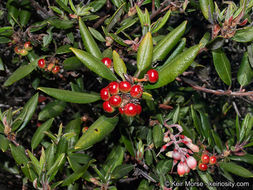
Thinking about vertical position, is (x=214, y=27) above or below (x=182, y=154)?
above

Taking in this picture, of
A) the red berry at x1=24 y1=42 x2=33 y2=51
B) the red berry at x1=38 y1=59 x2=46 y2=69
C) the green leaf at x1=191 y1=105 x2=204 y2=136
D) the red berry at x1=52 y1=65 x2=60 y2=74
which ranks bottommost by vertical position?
the green leaf at x1=191 y1=105 x2=204 y2=136

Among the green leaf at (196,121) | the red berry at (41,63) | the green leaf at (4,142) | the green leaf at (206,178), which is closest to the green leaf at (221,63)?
the green leaf at (196,121)

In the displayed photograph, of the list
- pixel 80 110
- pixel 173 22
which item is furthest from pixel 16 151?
pixel 173 22

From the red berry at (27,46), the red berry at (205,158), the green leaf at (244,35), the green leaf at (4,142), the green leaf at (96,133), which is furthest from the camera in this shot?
the red berry at (27,46)

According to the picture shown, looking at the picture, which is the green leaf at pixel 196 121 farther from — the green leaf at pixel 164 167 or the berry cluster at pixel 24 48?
the berry cluster at pixel 24 48

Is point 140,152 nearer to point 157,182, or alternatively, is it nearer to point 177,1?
point 157,182

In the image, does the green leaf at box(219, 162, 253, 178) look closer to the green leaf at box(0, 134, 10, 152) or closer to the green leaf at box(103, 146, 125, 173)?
the green leaf at box(103, 146, 125, 173)

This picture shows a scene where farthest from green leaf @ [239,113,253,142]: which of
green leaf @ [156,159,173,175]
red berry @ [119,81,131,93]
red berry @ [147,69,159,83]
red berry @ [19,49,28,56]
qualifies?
red berry @ [19,49,28,56]

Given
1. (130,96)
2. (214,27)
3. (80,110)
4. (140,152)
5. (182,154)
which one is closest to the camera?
(130,96)
